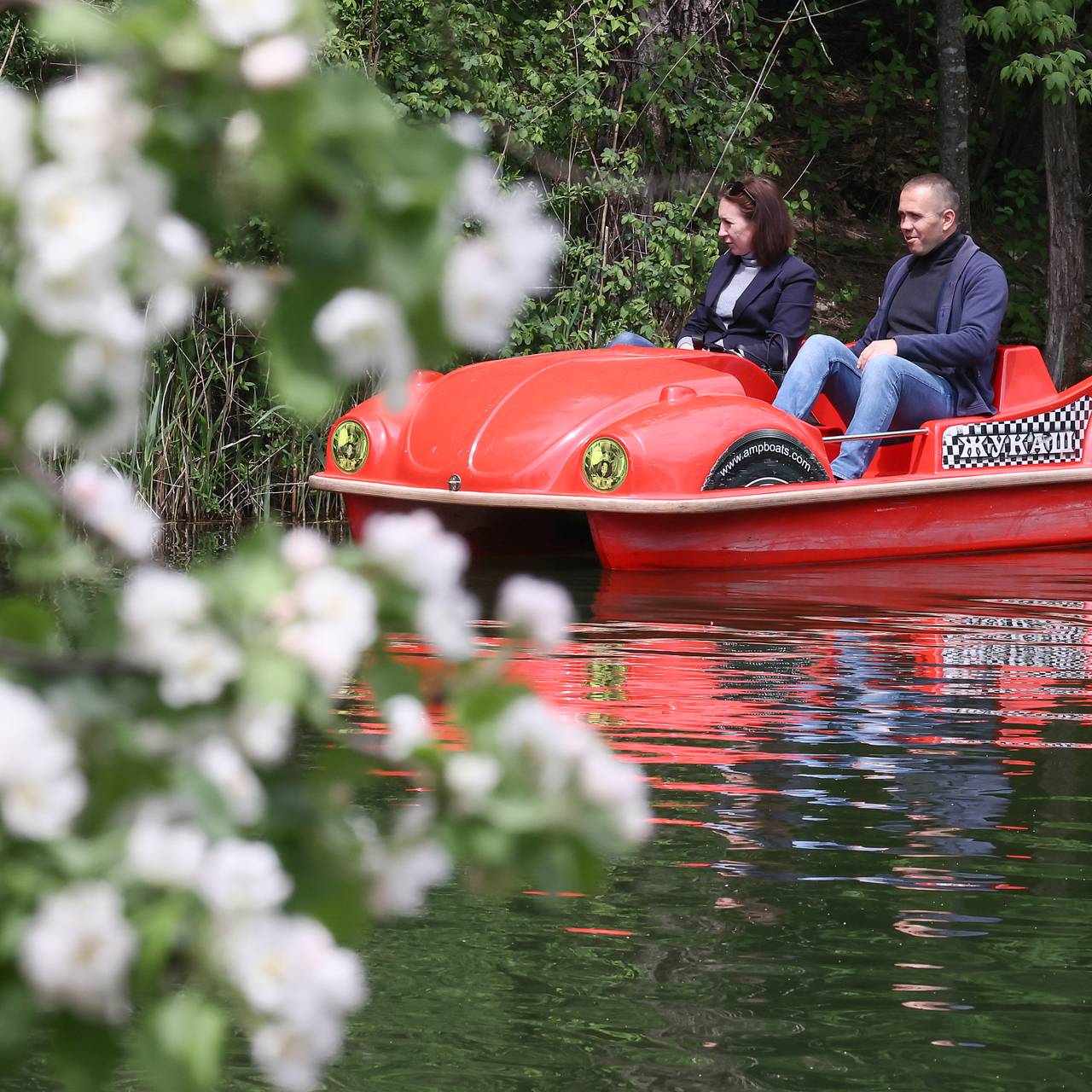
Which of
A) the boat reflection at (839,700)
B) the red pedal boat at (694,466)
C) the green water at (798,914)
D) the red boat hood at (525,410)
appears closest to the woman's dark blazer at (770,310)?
the red pedal boat at (694,466)

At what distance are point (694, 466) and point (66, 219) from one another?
5637 mm

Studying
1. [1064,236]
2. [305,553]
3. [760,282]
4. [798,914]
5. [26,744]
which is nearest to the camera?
[26,744]

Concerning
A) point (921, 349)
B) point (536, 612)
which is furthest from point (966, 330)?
point (536, 612)

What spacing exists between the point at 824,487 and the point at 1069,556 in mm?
1285

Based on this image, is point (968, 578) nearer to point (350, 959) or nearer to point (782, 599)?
point (782, 599)

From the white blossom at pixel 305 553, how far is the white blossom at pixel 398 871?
0.41 feet

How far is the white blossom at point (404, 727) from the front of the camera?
32.6 inches

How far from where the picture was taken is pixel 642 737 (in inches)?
146

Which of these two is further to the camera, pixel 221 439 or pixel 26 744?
pixel 221 439

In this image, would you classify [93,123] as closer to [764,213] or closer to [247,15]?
Answer: [247,15]

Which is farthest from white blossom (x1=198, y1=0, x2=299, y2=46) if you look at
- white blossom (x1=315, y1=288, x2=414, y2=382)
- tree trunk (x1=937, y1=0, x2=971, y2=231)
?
tree trunk (x1=937, y1=0, x2=971, y2=231)

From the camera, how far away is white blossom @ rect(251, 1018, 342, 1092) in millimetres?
720

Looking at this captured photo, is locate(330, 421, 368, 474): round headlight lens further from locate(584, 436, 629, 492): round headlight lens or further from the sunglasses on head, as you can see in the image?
the sunglasses on head

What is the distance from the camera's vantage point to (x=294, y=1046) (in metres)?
0.73
